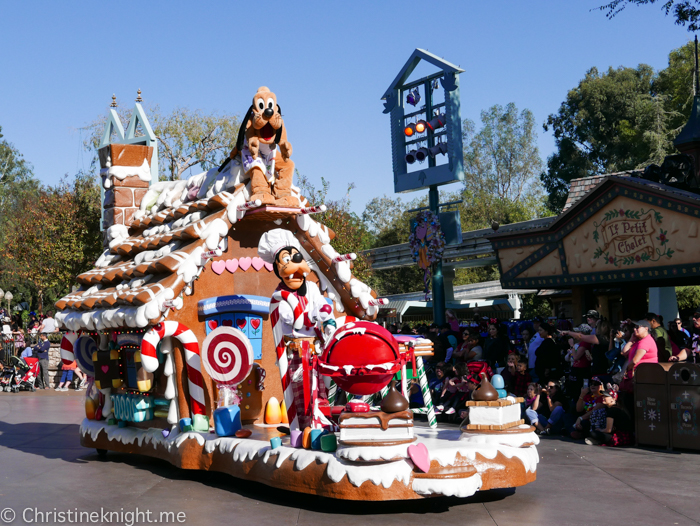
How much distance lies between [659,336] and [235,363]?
20.4ft

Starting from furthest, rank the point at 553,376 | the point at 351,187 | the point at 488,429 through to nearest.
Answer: the point at 351,187 < the point at 553,376 < the point at 488,429

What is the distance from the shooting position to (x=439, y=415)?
12.1 metres

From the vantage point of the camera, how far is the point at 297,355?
25.2 ft

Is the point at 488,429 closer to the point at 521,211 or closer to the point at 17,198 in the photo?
the point at 521,211

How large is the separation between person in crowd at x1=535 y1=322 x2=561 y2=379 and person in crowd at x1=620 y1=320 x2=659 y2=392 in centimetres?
139

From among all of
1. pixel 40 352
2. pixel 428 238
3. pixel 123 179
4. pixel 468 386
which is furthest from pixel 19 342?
pixel 468 386

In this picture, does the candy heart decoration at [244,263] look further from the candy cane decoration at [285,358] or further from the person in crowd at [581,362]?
the person in crowd at [581,362]

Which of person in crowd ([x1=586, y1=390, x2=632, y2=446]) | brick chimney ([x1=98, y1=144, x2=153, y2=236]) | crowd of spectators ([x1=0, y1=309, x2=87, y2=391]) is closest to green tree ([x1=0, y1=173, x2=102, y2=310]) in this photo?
crowd of spectators ([x1=0, y1=309, x2=87, y2=391])

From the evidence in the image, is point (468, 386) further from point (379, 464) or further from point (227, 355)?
point (379, 464)

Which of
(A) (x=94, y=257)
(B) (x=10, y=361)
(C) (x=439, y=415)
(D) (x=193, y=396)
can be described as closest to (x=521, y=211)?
(A) (x=94, y=257)

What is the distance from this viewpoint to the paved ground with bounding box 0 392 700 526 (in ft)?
21.6

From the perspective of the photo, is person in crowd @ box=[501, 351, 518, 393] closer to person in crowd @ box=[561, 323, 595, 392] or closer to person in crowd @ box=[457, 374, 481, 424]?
person in crowd @ box=[457, 374, 481, 424]

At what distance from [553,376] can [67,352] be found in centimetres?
719

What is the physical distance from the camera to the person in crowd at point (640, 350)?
10.2 metres
